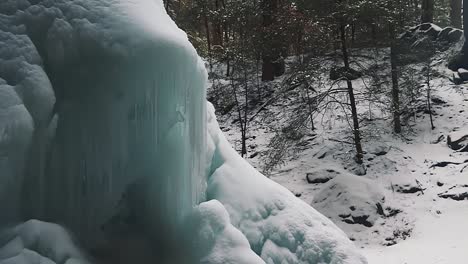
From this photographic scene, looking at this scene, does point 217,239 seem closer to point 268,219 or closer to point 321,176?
point 268,219

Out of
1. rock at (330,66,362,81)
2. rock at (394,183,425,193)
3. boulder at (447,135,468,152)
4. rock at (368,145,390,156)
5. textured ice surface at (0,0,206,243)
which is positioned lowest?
rock at (394,183,425,193)

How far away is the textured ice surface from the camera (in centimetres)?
266

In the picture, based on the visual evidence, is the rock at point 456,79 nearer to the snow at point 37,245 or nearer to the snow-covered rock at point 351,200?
the snow-covered rock at point 351,200

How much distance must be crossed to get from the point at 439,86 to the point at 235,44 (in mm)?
8135

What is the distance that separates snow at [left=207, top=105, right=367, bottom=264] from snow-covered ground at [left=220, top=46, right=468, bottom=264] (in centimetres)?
539

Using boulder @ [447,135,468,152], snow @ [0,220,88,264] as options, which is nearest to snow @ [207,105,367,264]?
snow @ [0,220,88,264]

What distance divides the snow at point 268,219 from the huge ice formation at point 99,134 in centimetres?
38

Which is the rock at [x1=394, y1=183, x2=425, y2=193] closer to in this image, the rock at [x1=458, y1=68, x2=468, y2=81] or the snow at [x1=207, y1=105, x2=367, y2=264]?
the rock at [x1=458, y1=68, x2=468, y2=81]

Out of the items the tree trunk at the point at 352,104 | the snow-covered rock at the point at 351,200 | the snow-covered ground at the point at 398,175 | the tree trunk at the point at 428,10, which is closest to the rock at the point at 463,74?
the snow-covered ground at the point at 398,175

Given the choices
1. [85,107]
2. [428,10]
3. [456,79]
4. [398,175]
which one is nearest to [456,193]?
[398,175]

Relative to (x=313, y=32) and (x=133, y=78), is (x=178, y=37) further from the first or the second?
(x=313, y=32)

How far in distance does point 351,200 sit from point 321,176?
5.71 ft

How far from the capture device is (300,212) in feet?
14.0

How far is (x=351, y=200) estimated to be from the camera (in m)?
10.9
